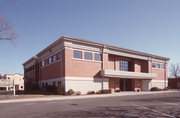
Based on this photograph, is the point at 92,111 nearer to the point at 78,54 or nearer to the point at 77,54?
the point at 77,54

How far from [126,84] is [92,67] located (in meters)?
12.4

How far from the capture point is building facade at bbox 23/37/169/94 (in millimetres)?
29844

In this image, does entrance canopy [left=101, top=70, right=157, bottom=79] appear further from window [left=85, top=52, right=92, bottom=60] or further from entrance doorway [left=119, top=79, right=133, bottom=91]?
window [left=85, top=52, right=92, bottom=60]

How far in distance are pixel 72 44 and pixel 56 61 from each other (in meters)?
4.91

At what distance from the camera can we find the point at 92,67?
106 feet

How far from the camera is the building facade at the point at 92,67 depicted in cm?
2984

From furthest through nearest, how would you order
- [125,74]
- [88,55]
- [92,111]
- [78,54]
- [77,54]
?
[125,74] → [88,55] → [78,54] → [77,54] → [92,111]

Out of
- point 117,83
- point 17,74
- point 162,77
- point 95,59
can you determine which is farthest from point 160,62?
point 17,74

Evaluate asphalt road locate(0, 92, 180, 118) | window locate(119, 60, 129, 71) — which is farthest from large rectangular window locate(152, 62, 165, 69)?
asphalt road locate(0, 92, 180, 118)

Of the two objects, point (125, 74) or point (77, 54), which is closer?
point (77, 54)

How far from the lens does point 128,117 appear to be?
957 cm

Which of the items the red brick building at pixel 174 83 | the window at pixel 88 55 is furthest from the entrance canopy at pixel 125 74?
the red brick building at pixel 174 83

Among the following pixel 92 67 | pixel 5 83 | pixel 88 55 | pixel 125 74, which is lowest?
pixel 5 83

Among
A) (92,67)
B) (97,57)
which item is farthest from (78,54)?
(97,57)
